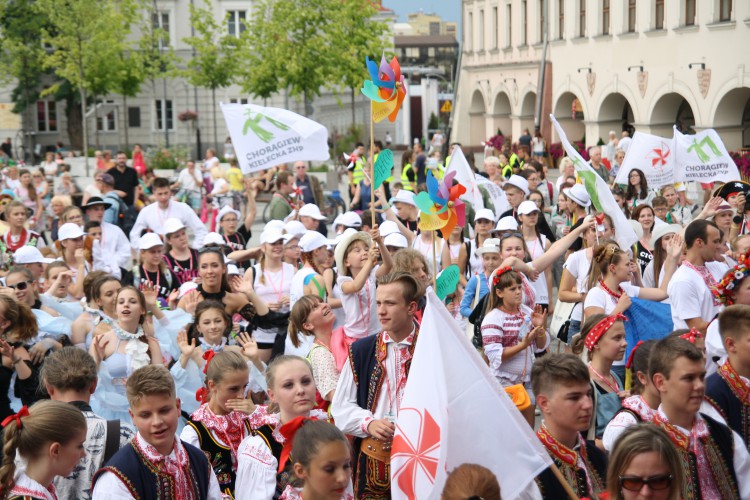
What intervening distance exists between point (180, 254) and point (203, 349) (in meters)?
2.82

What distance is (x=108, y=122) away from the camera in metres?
60.4

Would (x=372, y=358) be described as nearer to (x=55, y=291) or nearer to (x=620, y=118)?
(x=55, y=291)

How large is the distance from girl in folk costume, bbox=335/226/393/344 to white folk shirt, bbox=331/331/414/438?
203cm

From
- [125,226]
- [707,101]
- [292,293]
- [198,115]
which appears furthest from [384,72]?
[198,115]

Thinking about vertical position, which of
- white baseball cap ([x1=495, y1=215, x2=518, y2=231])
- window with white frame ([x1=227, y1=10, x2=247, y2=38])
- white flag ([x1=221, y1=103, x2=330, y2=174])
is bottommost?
white baseball cap ([x1=495, y1=215, x2=518, y2=231])

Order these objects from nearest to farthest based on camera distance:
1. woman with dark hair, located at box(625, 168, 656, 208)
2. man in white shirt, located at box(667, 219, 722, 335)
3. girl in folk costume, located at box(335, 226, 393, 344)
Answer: man in white shirt, located at box(667, 219, 722, 335), girl in folk costume, located at box(335, 226, 393, 344), woman with dark hair, located at box(625, 168, 656, 208)

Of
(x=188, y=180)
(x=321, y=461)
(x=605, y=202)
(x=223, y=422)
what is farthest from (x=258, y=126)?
(x=188, y=180)

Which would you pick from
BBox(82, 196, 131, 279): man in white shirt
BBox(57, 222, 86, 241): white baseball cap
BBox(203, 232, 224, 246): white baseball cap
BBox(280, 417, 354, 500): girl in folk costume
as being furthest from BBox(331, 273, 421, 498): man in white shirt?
BBox(82, 196, 131, 279): man in white shirt

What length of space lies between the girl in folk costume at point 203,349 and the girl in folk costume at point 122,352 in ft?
0.60

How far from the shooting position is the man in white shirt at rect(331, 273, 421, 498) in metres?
5.46

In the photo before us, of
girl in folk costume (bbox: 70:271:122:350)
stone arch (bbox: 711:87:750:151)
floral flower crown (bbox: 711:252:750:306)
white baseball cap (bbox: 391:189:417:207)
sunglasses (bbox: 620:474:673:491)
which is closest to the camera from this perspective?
sunglasses (bbox: 620:474:673:491)

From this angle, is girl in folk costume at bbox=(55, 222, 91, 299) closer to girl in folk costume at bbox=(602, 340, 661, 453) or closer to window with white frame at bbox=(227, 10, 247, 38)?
girl in folk costume at bbox=(602, 340, 661, 453)

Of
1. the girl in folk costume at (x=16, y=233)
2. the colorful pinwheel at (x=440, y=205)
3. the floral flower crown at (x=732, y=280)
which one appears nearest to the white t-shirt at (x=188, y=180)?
the girl in folk costume at (x=16, y=233)

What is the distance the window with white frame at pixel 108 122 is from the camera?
59906 millimetres
